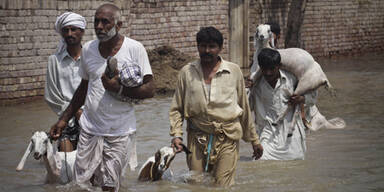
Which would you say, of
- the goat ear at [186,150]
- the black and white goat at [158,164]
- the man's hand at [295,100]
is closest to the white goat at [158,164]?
the black and white goat at [158,164]

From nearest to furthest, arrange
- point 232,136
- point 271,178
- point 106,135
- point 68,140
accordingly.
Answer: point 106,135 → point 232,136 → point 68,140 → point 271,178

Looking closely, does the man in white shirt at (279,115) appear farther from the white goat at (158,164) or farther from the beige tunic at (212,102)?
the beige tunic at (212,102)

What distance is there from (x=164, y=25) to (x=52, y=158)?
1198 centimetres

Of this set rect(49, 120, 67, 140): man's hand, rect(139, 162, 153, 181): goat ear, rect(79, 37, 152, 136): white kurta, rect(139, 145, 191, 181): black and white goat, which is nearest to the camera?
rect(79, 37, 152, 136): white kurta

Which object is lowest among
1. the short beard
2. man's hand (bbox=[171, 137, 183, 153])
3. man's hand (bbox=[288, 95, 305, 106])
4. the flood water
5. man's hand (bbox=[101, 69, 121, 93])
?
the flood water

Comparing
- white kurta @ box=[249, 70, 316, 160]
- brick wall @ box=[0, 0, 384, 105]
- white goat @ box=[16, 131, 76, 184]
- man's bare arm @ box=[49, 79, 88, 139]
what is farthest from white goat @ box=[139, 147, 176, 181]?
brick wall @ box=[0, 0, 384, 105]

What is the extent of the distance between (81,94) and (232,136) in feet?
4.39

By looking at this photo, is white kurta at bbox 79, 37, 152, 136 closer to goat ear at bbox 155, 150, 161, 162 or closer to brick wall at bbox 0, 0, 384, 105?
goat ear at bbox 155, 150, 161, 162

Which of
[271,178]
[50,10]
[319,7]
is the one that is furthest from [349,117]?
[319,7]

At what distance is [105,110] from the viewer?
584 centimetres

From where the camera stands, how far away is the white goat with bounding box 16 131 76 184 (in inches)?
258

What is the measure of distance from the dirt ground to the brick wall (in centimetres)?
59

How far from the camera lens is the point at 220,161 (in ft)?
21.0

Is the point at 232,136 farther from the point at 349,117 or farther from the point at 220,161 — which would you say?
the point at 349,117
